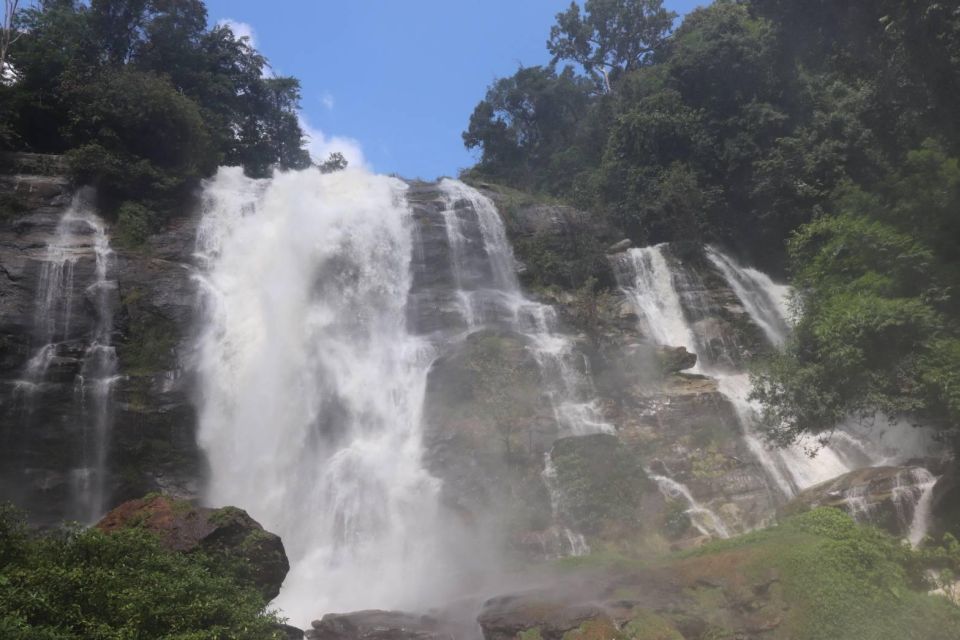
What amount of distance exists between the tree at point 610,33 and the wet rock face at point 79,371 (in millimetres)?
33477

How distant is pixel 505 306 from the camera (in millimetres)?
25500

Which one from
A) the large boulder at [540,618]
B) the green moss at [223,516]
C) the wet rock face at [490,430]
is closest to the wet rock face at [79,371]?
the wet rock face at [490,430]

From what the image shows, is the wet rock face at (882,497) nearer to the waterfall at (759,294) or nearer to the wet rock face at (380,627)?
the wet rock face at (380,627)

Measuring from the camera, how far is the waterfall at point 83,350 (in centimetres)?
1830

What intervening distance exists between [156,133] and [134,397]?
44.0 ft

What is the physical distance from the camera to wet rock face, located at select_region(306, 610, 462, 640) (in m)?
11.6

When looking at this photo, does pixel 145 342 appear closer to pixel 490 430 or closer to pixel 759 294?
pixel 490 430

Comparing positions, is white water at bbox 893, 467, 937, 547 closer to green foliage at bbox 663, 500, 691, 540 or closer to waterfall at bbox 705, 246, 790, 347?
green foliage at bbox 663, 500, 691, 540

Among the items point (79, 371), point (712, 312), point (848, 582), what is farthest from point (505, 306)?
point (848, 582)

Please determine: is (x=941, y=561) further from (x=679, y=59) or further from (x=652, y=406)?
(x=679, y=59)

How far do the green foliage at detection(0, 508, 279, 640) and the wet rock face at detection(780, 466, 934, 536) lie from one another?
11622mm

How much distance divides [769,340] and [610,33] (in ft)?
96.5

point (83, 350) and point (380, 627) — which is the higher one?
point (83, 350)

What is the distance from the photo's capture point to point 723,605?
11.1 m
